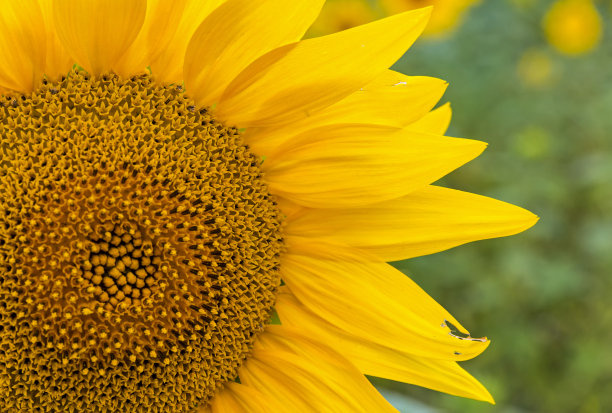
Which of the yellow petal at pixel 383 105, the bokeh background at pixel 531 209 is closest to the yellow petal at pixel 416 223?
the yellow petal at pixel 383 105

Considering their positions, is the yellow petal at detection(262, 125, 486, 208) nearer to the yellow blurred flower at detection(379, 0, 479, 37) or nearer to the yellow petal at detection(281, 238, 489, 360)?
the yellow petal at detection(281, 238, 489, 360)

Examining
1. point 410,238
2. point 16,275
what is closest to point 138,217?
point 16,275

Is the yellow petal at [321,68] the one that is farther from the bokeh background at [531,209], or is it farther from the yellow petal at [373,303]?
the bokeh background at [531,209]

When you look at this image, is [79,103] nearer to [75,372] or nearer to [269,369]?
[75,372]

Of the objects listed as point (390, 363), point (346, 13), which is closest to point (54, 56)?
point (390, 363)

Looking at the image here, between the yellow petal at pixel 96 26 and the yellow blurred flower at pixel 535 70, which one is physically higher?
the yellow blurred flower at pixel 535 70

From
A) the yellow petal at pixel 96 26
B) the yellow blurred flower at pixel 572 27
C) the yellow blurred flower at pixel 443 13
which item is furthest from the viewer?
the yellow blurred flower at pixel 572 27
